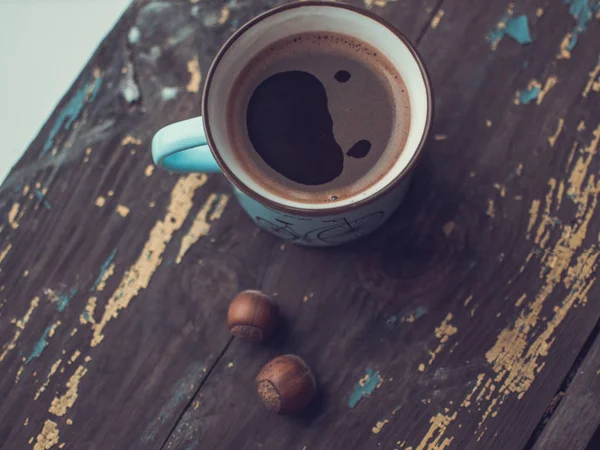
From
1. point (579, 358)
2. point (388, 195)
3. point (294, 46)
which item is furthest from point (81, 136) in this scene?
point (579, 358)

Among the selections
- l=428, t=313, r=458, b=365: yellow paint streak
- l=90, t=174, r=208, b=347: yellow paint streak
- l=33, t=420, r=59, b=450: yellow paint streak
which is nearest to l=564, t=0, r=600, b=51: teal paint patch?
l=428, t=313, r=458, b=365: yellow paint streak

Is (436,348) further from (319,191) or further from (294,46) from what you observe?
(294,46)

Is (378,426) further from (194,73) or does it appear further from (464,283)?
(194,73)

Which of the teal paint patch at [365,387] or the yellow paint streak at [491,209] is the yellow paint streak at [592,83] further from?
the teal paint patch at [365,387]

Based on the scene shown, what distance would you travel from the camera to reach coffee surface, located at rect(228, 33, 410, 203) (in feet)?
2.00

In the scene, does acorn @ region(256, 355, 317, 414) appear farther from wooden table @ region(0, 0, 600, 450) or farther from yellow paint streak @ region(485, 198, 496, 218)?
yellow paint streak @ region(485, 198, 496, 218)

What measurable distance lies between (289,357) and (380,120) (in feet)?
0.88

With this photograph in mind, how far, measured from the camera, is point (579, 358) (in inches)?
26.1

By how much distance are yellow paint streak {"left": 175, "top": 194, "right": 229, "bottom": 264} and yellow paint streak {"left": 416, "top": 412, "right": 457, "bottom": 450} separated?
326 millimetres

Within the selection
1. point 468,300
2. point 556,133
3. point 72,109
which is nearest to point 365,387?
point 468,300

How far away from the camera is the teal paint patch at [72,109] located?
71 centimetres

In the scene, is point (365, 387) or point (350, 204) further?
point (365, 387)

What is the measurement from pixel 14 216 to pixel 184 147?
28 cm

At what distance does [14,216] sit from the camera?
2.33ft
